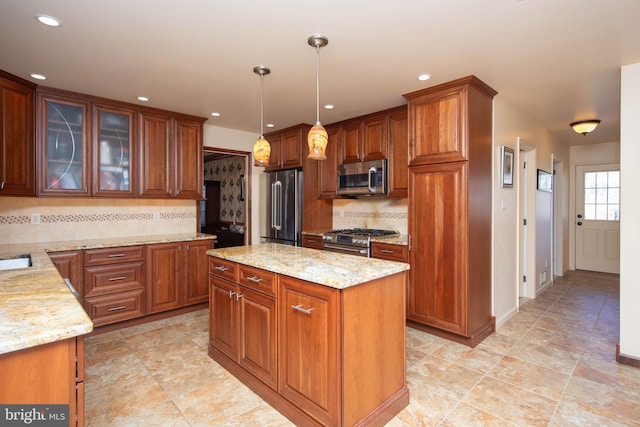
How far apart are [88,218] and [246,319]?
2.64 metres

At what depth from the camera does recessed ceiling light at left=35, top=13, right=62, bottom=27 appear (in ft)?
6.32

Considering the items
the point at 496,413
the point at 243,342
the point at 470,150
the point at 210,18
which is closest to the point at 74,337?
the point at 243,342

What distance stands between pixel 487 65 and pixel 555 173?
3856 mm

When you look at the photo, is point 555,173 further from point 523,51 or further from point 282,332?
point 282,332

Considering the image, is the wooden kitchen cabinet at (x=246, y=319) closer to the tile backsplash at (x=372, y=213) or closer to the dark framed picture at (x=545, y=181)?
the tile backsplash at (x=372, y=213)

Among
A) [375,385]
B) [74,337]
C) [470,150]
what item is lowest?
[375,385]

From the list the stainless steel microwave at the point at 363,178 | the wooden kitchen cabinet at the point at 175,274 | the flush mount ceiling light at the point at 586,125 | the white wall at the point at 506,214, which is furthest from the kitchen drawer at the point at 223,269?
the flush mount ceiling light at the point at 586,125

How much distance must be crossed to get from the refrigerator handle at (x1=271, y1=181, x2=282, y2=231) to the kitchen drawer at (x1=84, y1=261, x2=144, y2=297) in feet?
6.04

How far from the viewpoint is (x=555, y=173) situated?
5.43 meters

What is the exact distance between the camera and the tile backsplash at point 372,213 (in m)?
4.20

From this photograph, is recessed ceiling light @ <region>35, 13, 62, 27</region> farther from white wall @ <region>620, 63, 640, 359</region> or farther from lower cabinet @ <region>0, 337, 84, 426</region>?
white wall @ <region>620, 63, 640, 359</region>

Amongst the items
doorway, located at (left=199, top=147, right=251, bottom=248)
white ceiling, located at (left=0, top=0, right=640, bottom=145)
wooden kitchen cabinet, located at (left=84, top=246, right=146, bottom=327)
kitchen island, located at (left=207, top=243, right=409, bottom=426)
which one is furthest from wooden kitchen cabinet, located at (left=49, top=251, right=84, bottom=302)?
doorway, located at (left=199, top=147, right=251, bottom=248)

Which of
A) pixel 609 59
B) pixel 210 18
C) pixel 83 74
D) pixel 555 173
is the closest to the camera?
pixel 210 18

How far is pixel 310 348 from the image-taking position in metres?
1.76
